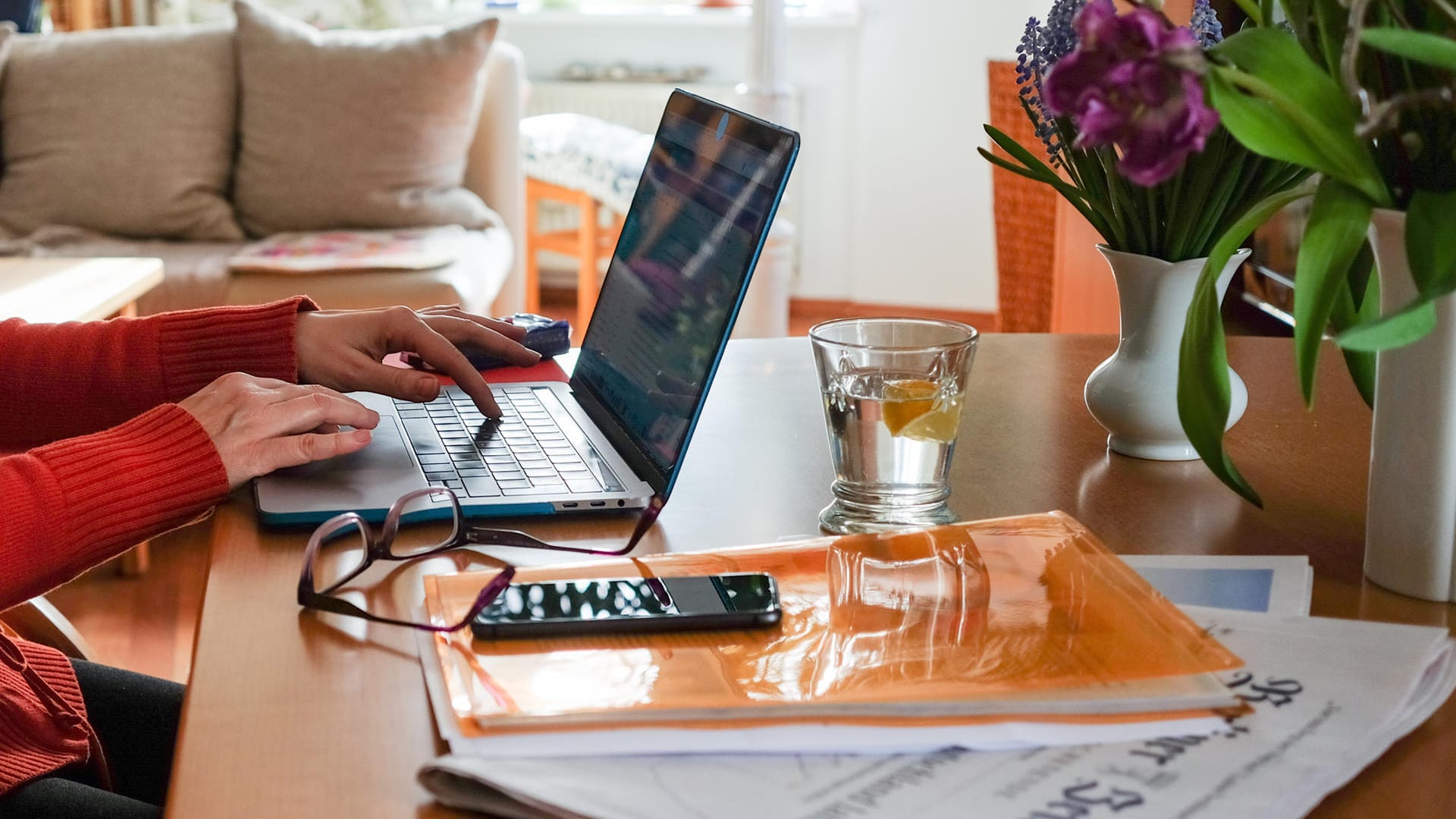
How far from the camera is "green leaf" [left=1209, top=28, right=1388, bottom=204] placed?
0.57 metres

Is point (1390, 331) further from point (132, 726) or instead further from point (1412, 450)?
point (132, 726)

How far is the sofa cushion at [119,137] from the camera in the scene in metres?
→ 2.93

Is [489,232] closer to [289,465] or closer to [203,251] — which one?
[203,251]

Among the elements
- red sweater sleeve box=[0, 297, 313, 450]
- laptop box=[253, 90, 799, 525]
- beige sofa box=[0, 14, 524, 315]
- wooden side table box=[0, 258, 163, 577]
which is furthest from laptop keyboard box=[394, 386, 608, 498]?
beige sofa box=[0, 14, 524, 315]

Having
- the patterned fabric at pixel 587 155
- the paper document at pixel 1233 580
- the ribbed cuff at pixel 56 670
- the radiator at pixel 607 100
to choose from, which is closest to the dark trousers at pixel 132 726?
the ribbed cuff at pixel 56 670

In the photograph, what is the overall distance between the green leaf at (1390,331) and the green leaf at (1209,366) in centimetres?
14

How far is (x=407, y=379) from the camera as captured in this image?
3.19 feet

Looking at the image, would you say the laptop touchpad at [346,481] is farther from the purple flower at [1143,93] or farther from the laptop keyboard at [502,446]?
the purple flower at [1143,93]

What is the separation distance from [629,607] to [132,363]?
599 mm

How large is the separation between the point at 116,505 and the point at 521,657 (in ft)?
1.22

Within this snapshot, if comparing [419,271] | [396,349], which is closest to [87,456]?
[396,349]

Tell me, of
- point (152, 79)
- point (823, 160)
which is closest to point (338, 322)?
point (152, 79)

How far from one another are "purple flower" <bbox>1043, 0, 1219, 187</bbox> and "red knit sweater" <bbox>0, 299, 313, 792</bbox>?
0.56 metres

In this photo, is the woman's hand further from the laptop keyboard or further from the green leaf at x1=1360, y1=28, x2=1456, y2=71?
the green leaf at x1=1360, y1=28, x2=1456, y2=71
